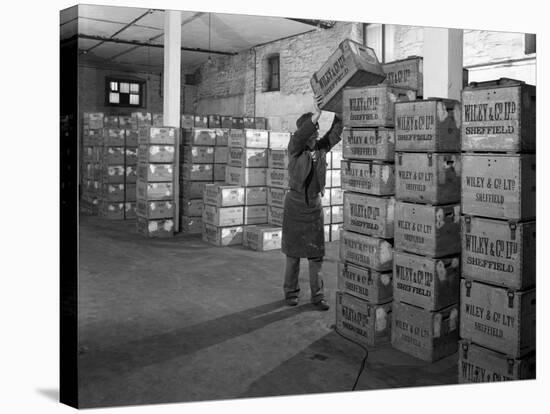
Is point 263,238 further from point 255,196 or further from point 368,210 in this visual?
point 368,210

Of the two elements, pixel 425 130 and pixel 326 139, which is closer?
pixel 425 130

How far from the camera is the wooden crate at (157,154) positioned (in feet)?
33.1

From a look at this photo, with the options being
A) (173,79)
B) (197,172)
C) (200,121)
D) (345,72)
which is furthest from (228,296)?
(200,121)

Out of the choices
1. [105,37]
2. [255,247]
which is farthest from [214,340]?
[105,37]

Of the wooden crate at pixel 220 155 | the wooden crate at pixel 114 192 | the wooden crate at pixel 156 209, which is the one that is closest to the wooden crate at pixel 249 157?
the wooden crate at pixel 220 155

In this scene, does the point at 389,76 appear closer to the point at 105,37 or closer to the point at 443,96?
the point at 443,96

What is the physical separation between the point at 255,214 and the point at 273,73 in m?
6.50

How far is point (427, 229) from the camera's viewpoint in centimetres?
439

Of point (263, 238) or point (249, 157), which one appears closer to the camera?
point (263, 238)

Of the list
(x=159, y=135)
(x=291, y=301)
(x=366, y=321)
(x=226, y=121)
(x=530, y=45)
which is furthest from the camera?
(x=226, y=121)

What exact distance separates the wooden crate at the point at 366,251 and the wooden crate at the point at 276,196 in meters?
4.47

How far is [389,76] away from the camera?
5.25m

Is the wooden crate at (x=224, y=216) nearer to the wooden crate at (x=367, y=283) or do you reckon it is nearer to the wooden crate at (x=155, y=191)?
the wooden crate at (x=155, y=191)

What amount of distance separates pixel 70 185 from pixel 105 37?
13.5 metres
